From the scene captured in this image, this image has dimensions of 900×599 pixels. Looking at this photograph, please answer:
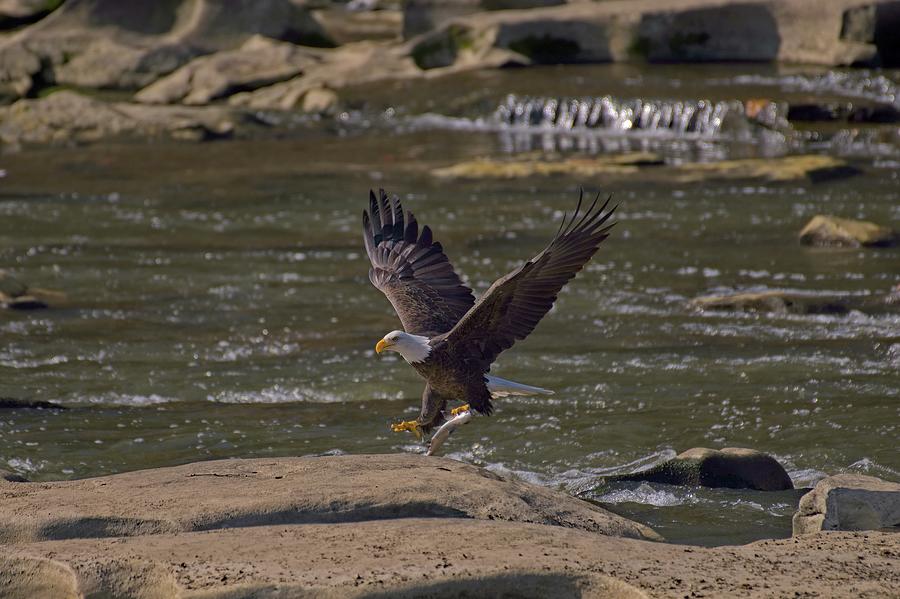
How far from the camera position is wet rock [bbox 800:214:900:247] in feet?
39.0

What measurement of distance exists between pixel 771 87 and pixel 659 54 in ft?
10.1

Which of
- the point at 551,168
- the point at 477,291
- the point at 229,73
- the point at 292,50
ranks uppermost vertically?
the point at 292,50

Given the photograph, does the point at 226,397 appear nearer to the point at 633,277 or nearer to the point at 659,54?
the point at 633,277

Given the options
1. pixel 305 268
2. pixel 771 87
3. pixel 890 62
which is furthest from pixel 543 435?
pixel 890 62

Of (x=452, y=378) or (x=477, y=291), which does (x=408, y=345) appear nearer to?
(x=452, y=378)

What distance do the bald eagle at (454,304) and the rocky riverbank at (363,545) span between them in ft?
4.07

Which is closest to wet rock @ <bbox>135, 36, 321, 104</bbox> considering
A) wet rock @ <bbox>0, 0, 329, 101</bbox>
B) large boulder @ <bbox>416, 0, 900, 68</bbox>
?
wet rock @ <bbox>0, 0, 329, 101</bbox>

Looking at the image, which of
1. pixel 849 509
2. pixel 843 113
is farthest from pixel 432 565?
pixel 843 113

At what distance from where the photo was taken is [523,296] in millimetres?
6414

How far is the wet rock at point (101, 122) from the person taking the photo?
19781 millimetres

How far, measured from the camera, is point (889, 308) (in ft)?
32.7

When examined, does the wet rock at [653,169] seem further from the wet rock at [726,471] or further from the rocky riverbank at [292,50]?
the wet rock at [726,471]

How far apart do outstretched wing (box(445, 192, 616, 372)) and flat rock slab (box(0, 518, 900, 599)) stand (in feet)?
5.72

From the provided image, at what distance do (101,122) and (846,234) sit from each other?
38.6 ft
